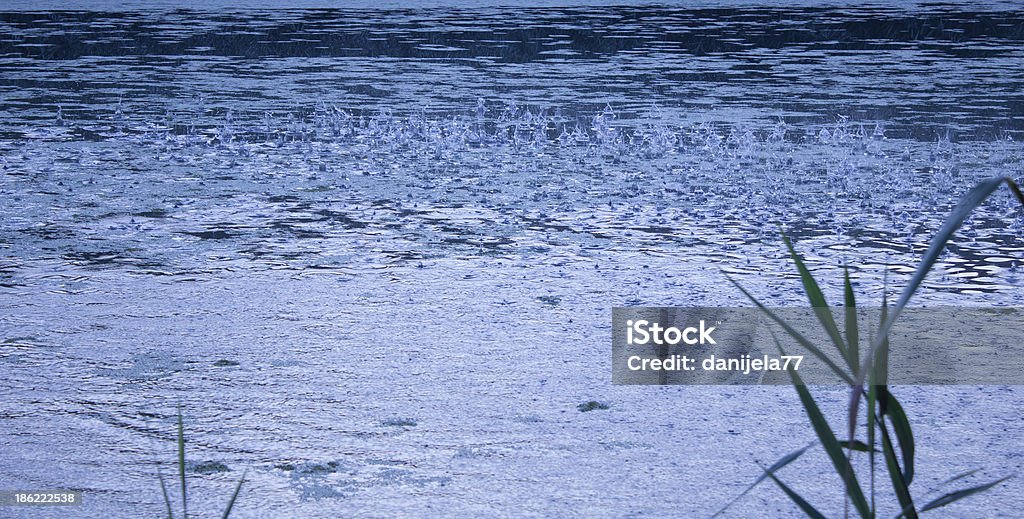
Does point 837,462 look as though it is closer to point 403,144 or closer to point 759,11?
point 403,144

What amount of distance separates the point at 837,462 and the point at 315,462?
1.19 metres

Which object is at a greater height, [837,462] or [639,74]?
[837,462]

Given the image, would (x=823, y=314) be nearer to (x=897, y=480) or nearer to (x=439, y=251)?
(x=897, y=480)

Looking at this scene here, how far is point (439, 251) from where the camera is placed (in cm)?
354

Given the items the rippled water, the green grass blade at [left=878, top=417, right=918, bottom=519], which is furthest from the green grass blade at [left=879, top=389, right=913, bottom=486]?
the rippled water

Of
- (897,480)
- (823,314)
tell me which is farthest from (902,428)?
(823,314)

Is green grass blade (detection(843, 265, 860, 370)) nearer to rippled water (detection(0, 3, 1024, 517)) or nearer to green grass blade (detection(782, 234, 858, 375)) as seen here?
green grass blade (detection(782, 234, 858, 375))

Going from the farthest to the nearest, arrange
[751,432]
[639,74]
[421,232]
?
[639,74], [421,232], [751,432]

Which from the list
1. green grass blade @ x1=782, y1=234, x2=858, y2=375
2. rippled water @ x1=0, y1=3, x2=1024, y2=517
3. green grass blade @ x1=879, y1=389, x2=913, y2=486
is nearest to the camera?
green grass blade @ x1=782, y1=234, x2=858, y2=375

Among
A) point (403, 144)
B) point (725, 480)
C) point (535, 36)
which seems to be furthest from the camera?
point (535, 36)

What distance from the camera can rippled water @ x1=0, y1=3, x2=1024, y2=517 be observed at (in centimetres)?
217

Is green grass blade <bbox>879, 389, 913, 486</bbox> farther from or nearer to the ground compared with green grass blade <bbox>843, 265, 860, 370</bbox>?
nearer to the ground

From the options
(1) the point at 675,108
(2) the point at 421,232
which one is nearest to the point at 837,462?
(2) the point at 421,232

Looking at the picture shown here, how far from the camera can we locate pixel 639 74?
7.45 m
